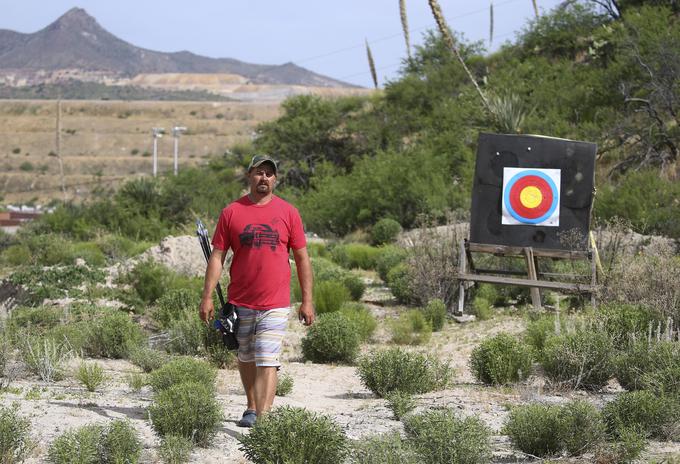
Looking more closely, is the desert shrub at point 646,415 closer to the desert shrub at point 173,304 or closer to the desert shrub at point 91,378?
the desert shrub at point 91,378

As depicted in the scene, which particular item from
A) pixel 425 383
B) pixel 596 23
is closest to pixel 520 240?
pixel 425 383

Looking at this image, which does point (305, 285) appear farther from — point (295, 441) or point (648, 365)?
point (648, 365)

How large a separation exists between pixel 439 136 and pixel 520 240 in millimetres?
17881

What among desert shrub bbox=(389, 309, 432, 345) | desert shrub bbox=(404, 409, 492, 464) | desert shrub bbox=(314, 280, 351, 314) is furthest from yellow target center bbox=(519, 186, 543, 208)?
desert shrub bbox=(404, 409, 492, 464)

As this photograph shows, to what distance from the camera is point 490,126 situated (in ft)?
92.6

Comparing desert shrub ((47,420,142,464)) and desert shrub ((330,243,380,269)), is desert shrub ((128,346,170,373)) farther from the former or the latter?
desert shrub ((330,243,380,269))

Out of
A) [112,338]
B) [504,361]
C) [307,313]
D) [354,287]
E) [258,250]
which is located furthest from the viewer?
Result: [354,287]

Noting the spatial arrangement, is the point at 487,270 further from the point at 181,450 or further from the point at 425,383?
the point at 181,450

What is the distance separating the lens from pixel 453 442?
635 cm

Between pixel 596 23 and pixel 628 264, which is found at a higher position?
pixel 596 23

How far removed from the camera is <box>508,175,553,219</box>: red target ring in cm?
1597

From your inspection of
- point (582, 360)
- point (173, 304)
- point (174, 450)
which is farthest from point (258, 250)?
point (173, 304)

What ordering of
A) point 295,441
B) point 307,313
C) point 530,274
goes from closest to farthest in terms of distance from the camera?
Result: point 295,441, point 307,313, point 530,274

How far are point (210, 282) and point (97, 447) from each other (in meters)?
1.66
